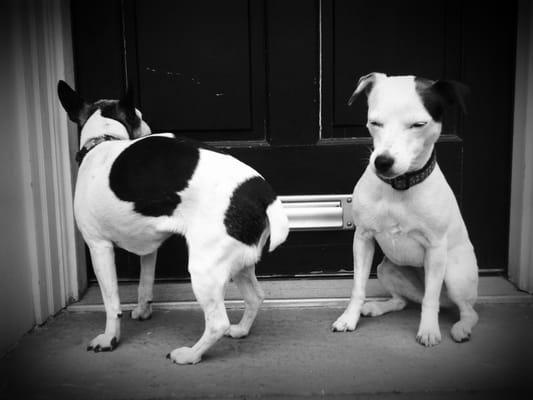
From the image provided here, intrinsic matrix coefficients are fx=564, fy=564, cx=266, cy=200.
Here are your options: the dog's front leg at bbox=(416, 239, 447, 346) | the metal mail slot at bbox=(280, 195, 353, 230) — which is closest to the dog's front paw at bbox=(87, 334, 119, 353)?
the metal mail slot at bbox=(280, 195, 353, 230)

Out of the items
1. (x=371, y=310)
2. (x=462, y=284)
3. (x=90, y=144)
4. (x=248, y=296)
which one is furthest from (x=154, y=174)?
(x=462, y=284)

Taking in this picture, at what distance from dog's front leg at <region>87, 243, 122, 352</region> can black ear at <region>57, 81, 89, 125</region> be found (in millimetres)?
554

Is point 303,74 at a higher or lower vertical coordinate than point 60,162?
higher

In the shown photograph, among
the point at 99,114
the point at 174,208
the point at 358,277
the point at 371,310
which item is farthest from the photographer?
the point at 371,310

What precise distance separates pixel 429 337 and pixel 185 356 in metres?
0.98

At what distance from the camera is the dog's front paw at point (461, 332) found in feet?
7.58

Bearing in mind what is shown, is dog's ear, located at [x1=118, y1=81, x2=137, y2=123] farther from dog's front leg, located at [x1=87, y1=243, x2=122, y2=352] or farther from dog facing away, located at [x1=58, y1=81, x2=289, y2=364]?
dog's front leg, located at [x1=87, y1=243, x2=122, y2=352]

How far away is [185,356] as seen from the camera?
215cm

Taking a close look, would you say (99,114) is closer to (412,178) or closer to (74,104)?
(74,104)

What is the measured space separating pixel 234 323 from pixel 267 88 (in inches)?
46.5

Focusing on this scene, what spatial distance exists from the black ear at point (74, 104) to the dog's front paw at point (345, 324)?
1.38 m

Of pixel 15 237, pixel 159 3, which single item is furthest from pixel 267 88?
pixel 15 237

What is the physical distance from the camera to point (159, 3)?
9.07 ft

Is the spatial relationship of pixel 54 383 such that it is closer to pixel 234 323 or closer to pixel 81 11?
pixel 234 323
